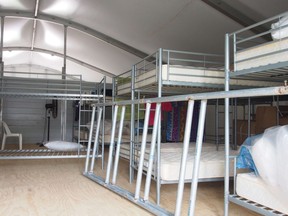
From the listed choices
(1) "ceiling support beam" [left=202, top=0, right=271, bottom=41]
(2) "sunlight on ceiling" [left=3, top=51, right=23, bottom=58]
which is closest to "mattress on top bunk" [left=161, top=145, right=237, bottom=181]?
(1) "ceiling support beam" [left=202, top=0, right=271, bottom=41]

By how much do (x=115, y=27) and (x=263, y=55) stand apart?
5066 mm

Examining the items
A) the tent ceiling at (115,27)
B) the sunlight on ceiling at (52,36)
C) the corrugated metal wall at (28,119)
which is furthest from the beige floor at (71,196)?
the sunlight on ceiling at (52,36)

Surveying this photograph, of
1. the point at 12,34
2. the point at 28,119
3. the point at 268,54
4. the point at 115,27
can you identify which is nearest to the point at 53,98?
the point at 115,27

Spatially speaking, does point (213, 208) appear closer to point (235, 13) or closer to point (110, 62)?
point (235, 13)

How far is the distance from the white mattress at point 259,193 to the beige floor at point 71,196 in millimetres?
466

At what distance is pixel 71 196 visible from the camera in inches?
112

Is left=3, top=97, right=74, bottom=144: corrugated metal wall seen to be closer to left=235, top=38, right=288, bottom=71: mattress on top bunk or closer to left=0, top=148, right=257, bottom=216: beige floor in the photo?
left=0, top=148, right=257, bottom=216: beige floor

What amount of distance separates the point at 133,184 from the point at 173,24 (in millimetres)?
3446

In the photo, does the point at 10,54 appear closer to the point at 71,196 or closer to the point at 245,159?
the point at 71,196

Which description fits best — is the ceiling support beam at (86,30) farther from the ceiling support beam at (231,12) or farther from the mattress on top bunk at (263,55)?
the mattress on top bunk at (263,55)

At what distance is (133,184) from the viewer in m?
3.39

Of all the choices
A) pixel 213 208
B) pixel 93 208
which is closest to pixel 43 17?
pixel 93 208

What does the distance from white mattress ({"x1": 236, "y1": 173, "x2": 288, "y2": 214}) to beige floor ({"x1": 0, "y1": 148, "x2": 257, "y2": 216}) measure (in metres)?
0.47

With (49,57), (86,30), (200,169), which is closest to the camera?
(200,169)
